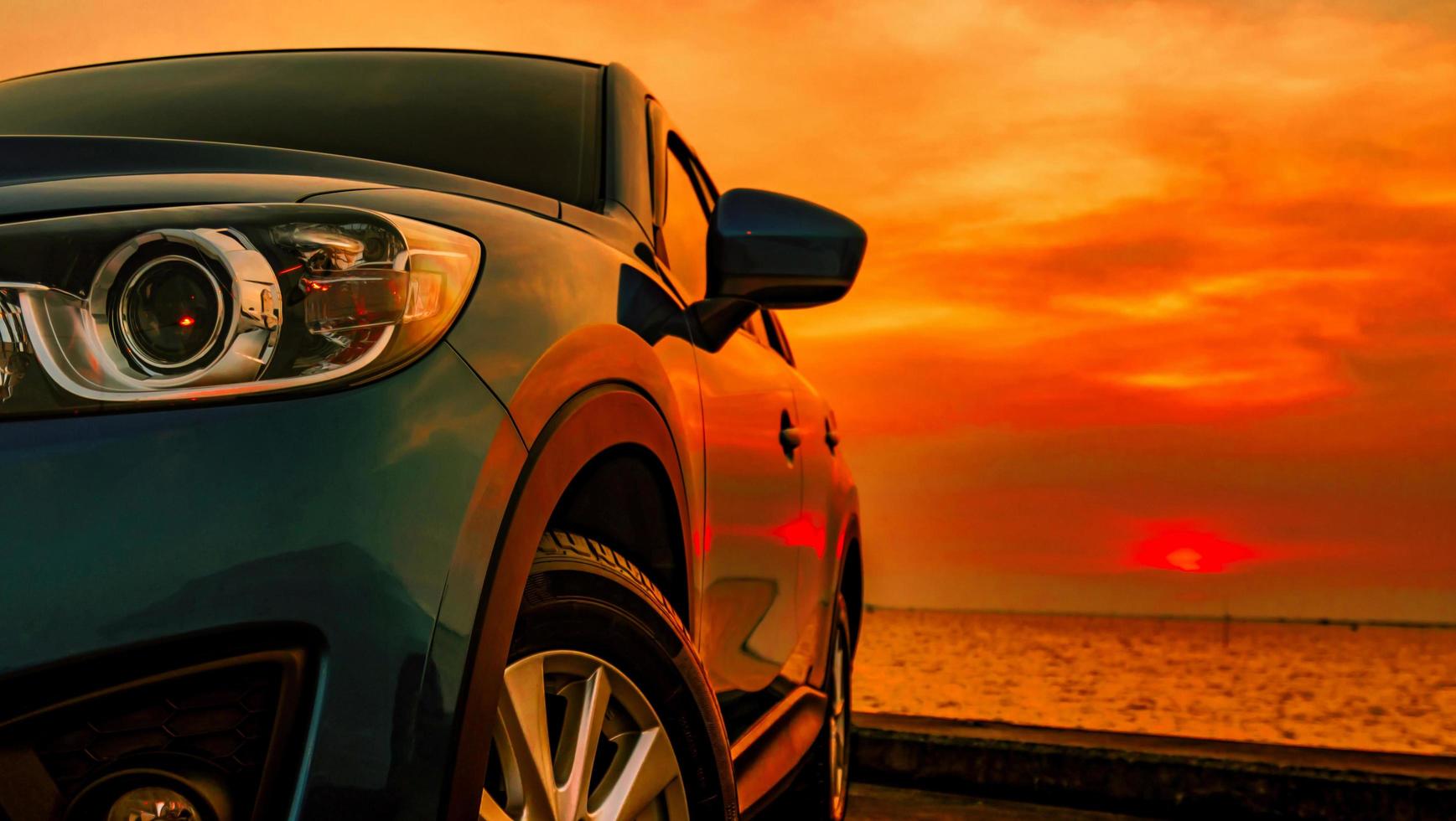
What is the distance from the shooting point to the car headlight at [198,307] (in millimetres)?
1251

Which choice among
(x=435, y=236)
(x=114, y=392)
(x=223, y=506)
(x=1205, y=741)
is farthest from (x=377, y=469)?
(x=1205, y=741)

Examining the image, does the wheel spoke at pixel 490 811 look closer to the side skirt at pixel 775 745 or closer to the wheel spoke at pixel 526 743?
the wheel spoke at pixel 526 743

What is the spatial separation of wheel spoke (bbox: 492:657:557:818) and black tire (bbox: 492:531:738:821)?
0.10 feet

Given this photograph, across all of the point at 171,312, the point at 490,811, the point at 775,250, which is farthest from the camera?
the point at 775,250

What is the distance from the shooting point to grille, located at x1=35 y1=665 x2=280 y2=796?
1.19 meters

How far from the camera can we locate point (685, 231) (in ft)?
9.73

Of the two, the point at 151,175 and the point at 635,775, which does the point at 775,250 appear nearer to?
the point at 635,775

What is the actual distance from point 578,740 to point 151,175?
836 mm

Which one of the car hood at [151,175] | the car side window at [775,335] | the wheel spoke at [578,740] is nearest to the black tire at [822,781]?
the car side window at [775,335]

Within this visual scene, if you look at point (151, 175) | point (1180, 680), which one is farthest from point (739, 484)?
point (1180, 680)

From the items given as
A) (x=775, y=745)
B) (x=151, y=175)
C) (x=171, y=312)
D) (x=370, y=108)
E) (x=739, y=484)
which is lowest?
(x=775, y=745)

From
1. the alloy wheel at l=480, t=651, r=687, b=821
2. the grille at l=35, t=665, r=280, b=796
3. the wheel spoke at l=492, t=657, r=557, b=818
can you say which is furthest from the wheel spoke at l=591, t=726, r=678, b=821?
the grille at l=35, t=665, r=280, b=796

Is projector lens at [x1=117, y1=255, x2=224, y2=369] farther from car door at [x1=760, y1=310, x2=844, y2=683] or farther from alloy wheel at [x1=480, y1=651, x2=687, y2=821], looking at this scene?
car door at [x1=760, y1=310, x2=844, y2=683]

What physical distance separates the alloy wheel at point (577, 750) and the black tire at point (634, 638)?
2 centimetres
